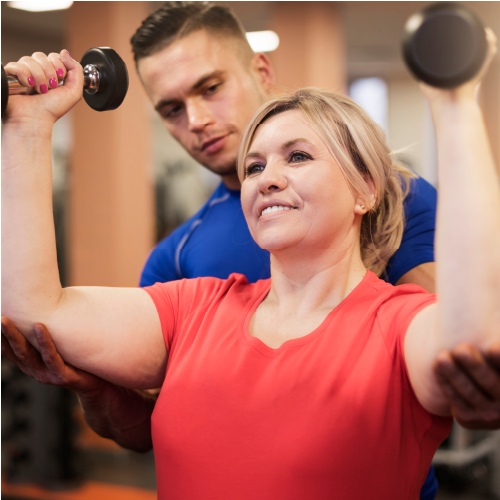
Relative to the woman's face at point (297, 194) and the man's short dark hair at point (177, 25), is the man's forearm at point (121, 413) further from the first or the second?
the man's short dark hair at point (177, 25)

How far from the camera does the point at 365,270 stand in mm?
1134

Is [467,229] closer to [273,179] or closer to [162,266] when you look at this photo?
[273,179]

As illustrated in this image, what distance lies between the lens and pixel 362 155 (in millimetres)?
1111

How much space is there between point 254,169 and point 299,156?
0.12 metres

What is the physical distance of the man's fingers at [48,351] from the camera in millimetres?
1003

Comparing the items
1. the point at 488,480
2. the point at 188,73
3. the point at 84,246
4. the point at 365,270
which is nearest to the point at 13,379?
the point at 84,246

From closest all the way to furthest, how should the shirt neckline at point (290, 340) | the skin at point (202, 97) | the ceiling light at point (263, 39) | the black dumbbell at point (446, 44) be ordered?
1. the black dumbbell at point (446, 44)
2. the shirt neckline at point (290, 340)
3. the skin at point (202, 97)
4. the ceiling light at point (263, 39)

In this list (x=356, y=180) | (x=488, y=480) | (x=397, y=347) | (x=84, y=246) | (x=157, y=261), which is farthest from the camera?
(x=84, y=246)

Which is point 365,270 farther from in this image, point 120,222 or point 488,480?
point 488,480

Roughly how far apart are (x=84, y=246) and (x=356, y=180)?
2.99m

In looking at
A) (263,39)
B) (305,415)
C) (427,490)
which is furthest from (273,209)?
(263,39)

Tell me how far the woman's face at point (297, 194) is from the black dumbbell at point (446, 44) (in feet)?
1.13

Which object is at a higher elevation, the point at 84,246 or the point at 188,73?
the point at 188,73

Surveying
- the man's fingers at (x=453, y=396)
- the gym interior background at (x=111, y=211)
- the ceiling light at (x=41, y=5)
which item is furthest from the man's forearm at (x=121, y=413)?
the ceiling light at (x=41, y=5)
